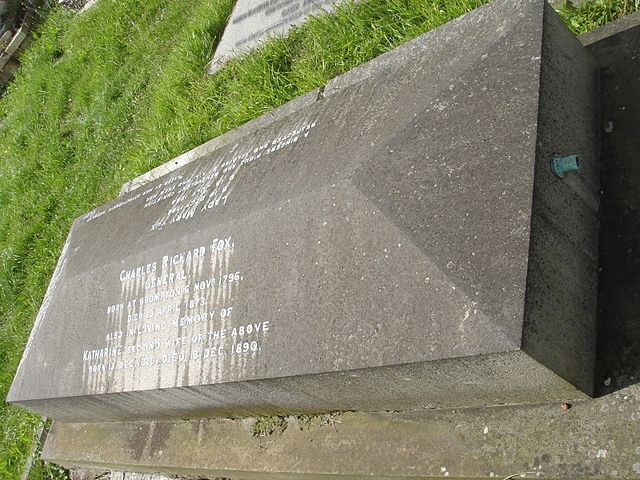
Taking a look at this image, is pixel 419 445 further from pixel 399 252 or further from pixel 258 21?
pixel 258 21

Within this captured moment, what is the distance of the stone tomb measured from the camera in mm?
2055

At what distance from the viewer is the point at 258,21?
541 cm

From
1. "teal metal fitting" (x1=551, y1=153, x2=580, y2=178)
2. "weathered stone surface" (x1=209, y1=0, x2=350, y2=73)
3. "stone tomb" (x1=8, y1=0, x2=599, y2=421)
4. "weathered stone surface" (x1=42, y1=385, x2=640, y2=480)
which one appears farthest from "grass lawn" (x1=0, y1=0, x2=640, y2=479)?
"weathered stone surface" (x1=42, y1=385, x2=640, y2=480)

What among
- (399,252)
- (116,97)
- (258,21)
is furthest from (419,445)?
(116,97)

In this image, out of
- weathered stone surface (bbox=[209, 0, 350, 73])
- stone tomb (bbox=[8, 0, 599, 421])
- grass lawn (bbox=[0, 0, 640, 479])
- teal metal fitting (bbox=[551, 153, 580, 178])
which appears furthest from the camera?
weathered stone surface (bbox=[209, 0, 350, 73])

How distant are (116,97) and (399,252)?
18.9 feet

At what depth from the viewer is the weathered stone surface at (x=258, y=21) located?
16.3 feet

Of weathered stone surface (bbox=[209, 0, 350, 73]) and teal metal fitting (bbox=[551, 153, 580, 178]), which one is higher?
teal metal fitting (bbox=[551, 153, 580, 178])

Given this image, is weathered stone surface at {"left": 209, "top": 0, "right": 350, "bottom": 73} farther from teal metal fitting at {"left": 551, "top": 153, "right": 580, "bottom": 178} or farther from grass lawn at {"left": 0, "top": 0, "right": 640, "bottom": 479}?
teal metal fitting at {"left": 551, "top": 153, "right": 580, "bottom": 178}

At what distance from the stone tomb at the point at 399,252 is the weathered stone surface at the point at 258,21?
1650 millimetres

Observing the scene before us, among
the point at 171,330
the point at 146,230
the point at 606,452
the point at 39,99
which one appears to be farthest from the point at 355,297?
the point at 39,99

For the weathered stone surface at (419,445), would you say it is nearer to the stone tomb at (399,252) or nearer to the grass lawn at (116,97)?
the stone tomb at (399,252)

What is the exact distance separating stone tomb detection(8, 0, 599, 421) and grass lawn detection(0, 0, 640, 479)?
963 mm

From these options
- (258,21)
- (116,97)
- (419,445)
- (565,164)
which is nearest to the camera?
(565,164)
